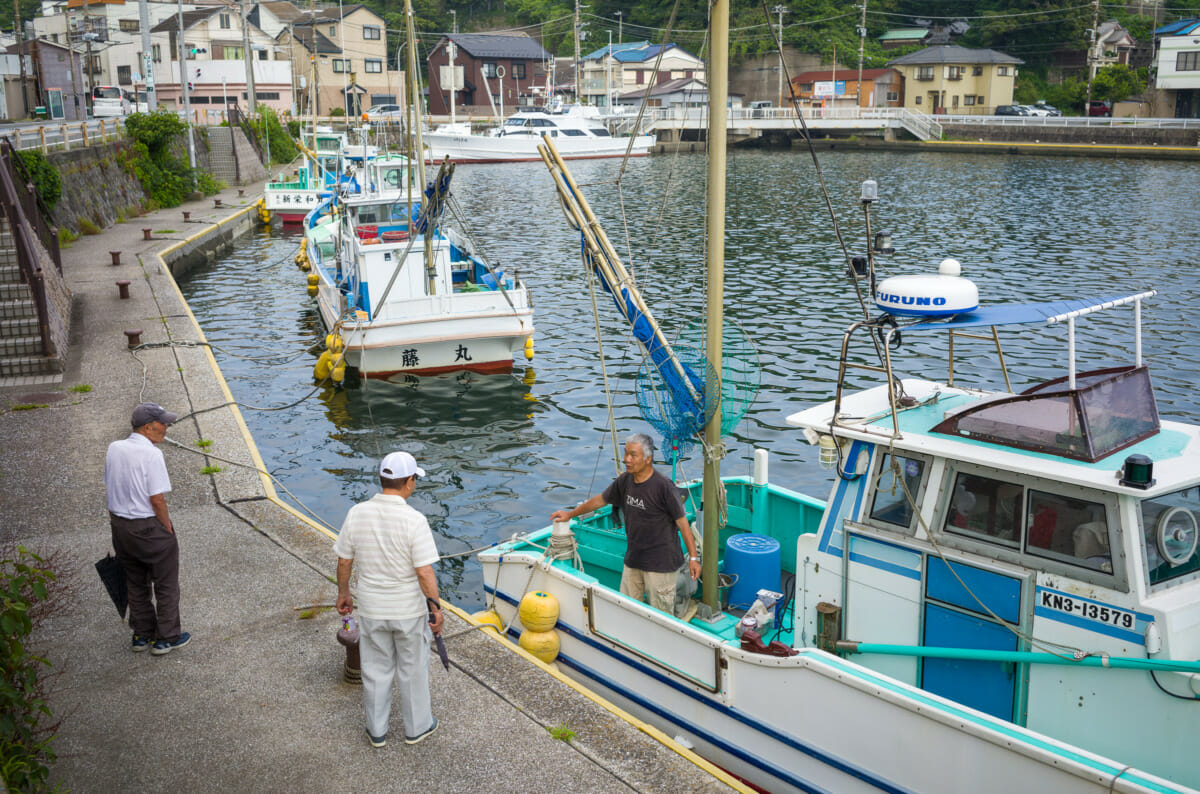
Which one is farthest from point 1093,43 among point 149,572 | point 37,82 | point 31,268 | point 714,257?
point 149,572

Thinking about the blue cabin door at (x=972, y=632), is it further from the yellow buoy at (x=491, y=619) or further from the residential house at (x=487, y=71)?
the residential house at (x=487, y=71)

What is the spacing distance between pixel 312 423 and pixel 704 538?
10.6 meters

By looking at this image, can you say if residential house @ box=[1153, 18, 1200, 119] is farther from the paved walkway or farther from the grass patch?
the grass patch

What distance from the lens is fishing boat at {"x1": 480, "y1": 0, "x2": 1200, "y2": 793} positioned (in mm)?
5820

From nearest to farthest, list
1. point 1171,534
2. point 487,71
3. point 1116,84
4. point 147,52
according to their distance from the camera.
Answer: point 1171,534 < point 147,52 < point 1116,84 < point 487,71

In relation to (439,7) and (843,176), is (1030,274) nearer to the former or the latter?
(843,176)

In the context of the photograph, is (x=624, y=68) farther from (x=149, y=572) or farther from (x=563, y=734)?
(x=563, y=734)

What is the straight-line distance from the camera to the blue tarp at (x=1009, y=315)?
6562mm

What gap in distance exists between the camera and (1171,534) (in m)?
5.98

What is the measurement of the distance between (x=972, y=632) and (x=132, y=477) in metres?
5.78

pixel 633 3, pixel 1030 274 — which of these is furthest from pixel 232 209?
pixel 633 3

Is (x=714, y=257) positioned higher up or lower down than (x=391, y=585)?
higher up

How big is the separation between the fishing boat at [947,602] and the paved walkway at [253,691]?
95cm

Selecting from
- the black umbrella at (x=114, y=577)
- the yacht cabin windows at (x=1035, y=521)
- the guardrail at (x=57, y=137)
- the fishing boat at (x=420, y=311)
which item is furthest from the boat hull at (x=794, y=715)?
the guardrail at (x=57, y=137)
